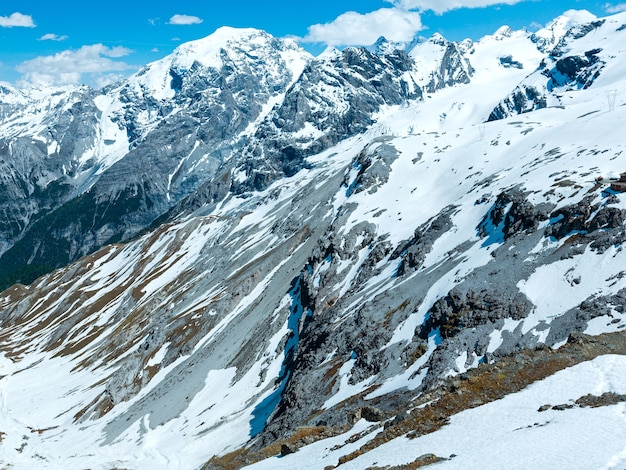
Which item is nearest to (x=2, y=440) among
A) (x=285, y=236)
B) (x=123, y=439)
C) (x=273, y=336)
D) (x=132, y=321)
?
(x=123, y=439)

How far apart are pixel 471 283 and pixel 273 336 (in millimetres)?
59643

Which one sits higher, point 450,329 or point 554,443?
point 554,443

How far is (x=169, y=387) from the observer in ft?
405

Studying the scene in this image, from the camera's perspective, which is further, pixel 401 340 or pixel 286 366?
pixel 286 366

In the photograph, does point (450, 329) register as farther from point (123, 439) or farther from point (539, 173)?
point (123, 439)

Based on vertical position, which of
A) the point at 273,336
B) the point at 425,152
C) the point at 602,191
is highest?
the point at 425,152

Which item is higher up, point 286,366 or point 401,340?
point 401,340

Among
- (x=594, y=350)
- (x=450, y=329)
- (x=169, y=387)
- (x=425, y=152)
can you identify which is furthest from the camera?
(x=425, y=152)

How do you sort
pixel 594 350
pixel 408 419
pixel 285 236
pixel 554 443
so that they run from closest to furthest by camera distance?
pixel 554 443, pixel 408 419, pixel 594 350, pixel 285 236

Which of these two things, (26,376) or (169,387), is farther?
(26,376)

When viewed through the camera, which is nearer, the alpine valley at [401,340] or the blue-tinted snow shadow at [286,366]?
the alpine valley at [401,340]

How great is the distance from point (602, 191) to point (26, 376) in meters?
196

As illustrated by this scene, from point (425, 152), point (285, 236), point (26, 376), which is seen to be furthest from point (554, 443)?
point (26, 376)

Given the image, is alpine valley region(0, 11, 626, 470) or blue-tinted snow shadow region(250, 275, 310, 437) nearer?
alpine valley region(0, 11, 626, 470)
